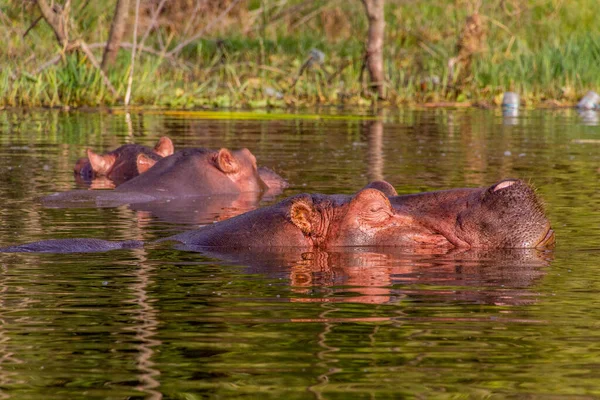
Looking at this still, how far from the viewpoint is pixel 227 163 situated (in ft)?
30.2

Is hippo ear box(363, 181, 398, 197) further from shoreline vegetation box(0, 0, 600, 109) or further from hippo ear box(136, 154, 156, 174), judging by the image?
shoreline vegetation box(0, 0, 600, 109)

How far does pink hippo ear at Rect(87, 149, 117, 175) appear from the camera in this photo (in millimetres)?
10477

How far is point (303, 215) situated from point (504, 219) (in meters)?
0.94

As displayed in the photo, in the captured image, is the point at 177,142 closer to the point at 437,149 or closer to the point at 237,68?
the point at 437,149

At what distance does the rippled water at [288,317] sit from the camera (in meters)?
3.74

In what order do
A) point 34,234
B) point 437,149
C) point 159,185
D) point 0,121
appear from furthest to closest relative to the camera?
point 0,121, point 437,149, point 159,185, point 34,234

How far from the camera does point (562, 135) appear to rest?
14.8 meters

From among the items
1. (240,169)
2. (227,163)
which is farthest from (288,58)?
(227,163)

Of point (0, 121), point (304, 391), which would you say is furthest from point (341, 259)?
point (0, 121)

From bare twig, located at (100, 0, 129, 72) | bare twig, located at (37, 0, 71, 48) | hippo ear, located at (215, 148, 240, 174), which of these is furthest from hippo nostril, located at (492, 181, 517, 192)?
bare twig, located at (100, 0, 129, 72)

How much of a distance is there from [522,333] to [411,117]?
13551 mm

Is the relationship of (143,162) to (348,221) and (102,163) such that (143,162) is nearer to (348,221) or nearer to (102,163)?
(102,163)

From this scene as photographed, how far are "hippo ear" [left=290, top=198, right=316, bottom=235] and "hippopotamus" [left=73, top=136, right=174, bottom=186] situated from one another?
397 cm

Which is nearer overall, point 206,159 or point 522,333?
point 522,333
